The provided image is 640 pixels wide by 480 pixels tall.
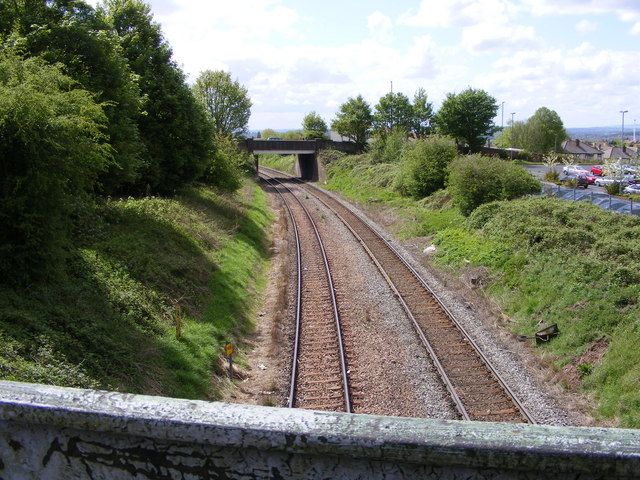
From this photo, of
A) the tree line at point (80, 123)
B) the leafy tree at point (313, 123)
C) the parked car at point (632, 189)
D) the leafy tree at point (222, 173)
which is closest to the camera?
the tree line at point (80, 123)

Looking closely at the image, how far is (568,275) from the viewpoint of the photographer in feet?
53.2

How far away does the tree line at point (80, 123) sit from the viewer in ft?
34.1

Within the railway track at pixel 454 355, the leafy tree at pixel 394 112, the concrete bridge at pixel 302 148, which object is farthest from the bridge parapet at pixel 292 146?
the railway track at pixel 454 355

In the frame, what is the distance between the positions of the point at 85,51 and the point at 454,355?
15500 mm

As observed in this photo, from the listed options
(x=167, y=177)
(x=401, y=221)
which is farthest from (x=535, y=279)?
(x=167, y=177)

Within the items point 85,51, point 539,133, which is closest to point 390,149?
point 85,51

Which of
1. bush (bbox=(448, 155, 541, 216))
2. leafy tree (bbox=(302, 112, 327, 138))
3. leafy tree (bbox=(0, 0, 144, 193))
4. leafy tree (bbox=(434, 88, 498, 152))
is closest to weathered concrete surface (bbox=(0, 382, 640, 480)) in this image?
leafy tree (bbox=(0, 0, 144, 193))

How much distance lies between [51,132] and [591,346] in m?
13.5

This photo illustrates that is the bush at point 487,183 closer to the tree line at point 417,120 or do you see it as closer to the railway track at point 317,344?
the railway track at point 317,344

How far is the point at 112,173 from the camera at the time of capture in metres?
18.8

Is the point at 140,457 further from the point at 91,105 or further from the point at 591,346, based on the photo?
the point at 591,346

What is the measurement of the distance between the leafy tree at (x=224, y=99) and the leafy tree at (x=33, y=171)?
5473 centimetres

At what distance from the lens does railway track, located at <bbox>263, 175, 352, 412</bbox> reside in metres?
11.2

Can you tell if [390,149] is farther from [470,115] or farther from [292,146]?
[292,146]
